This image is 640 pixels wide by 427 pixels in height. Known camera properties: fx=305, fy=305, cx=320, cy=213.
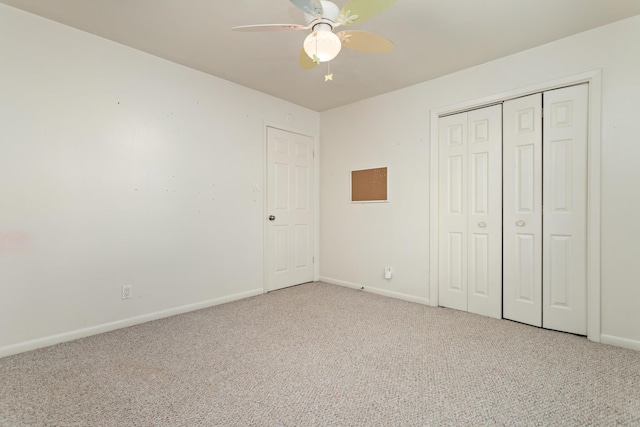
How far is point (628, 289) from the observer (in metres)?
2.27

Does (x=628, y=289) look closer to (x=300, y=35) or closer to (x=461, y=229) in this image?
(x=461, y=229)

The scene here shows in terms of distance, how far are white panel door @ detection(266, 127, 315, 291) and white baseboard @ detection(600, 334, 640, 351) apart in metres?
3.07

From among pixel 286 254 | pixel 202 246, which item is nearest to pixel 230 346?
pixel 202 246

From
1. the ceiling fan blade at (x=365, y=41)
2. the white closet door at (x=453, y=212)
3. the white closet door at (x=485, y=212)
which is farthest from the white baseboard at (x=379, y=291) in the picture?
the ceiling fan blade at (x=365, y=41)

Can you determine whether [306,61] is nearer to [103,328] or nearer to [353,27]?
[353,27]

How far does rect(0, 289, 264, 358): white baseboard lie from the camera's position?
2.18 meters

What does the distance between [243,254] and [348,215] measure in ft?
4.79

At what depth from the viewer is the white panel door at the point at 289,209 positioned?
3842 millimetres

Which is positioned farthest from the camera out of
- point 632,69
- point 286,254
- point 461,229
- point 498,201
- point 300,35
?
point 286,254

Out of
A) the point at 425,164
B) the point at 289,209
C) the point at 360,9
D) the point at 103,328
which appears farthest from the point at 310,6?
the point at 103,328

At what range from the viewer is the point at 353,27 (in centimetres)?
234

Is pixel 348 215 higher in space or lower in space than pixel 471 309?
higher

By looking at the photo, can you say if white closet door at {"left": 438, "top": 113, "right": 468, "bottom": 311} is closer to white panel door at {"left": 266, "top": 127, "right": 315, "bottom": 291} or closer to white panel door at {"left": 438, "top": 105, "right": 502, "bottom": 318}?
white panel door at {"left": 438, "top": 105, "right": 502, "bottom": 318}

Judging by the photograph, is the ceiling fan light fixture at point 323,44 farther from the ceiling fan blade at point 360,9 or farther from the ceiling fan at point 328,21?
the ceiling fan blade at point 360,9
